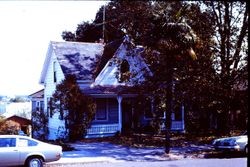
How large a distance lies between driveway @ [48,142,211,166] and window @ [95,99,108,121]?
6.45 meters

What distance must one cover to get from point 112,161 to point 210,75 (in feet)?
34.9

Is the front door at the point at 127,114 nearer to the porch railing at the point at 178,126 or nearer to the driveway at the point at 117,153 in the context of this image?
the porch railing at the point at 178,126

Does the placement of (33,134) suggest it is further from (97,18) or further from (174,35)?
(97,18)

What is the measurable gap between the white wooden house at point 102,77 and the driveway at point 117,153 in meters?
5.50

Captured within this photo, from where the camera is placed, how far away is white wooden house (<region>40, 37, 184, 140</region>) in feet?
93.8

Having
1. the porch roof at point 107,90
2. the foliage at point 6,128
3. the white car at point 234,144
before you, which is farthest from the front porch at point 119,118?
the white car at point 234,144

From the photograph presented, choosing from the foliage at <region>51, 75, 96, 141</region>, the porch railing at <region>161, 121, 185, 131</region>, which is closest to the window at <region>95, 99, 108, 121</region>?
the foliage at <region>51, 75, 96, 141</region>

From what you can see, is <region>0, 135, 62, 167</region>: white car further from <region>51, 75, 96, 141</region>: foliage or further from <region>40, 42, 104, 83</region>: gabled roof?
<region>40, 42, 104, 83</region>: gabled roof

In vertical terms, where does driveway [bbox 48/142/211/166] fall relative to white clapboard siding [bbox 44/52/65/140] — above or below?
below

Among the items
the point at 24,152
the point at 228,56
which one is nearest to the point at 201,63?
the point at 228,56

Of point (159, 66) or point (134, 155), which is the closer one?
point (134, 155)

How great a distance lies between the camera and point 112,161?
18.2 m

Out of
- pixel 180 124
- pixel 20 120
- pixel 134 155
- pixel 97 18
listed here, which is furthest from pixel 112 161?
pixel 97 18

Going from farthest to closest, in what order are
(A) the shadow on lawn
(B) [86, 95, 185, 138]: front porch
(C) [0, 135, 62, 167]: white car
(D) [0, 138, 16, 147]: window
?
1. (B) [86, 95, 185, 138]: front porch
2. (A) the shadow on lawn
3. (D) [0, 138, 16, 147]: window
4. (C) [0, 135, 62, 167]: white car
